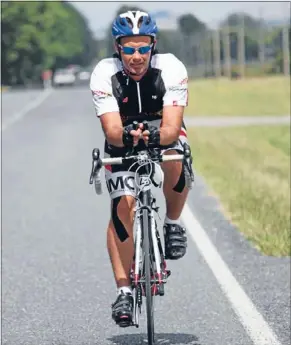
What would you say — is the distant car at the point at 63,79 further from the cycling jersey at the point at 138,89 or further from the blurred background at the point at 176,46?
the cycling jersey at the point at 138,89

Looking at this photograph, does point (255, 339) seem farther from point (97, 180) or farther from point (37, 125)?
point (37, 125)

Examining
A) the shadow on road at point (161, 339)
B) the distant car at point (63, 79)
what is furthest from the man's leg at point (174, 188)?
the distant car at point (63, 79)

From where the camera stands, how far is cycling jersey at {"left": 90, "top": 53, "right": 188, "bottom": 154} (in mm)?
6520

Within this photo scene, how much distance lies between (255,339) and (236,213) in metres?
6.54

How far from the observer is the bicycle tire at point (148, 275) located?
6.45 metres

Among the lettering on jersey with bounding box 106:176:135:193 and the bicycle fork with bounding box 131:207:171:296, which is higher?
the lettering on jersey with bounding box 106:176:135:193

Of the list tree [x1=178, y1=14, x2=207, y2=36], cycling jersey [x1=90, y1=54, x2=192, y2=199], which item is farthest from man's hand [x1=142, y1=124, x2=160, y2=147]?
tree [x1=178, y1=14, x2=207, y2=36]

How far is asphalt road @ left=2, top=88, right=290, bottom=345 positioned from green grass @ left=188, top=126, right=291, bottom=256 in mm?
248

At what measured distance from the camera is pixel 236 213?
14.0m

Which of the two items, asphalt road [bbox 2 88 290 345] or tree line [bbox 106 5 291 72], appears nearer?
asphalt road [bbox 2 88 290 345]

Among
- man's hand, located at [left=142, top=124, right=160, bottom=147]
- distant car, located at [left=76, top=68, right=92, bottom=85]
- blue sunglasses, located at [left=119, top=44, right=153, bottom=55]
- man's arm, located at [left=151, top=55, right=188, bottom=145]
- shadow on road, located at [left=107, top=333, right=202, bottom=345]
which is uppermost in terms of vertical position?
blue sunglasses, located at [left=119, top=44, right=153, bottom=55]

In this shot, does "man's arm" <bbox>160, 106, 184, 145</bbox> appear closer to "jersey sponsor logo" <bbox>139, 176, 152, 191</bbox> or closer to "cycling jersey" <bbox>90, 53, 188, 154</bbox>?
"cycling jersey" <bbox>90, 53, 188, 154</bbox>

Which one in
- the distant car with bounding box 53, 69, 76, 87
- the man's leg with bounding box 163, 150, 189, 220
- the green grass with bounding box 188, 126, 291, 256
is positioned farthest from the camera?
the distant car with bounding box 53, 69, 76, 87

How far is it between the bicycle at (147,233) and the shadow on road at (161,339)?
728mm
